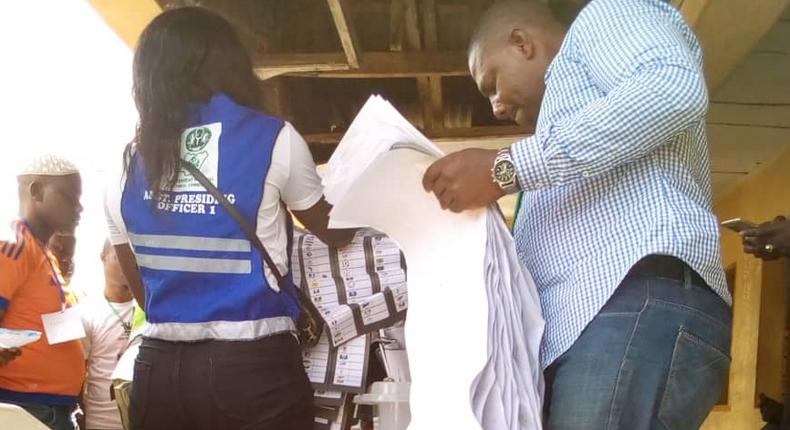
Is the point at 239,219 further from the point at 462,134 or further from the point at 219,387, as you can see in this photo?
the point at 462,134

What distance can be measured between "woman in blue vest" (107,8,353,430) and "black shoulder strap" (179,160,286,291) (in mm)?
11

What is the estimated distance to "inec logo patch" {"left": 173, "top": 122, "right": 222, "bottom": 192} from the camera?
174 cm

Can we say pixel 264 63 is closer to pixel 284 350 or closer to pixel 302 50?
pixel 302 50

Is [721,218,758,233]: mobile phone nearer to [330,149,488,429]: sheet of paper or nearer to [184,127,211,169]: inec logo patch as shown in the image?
[330,149,488,429]: sheet of paper

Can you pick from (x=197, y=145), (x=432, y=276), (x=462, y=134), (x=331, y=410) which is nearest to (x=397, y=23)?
(x=462, y=134)

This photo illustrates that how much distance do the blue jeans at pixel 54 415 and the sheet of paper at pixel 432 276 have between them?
2237 mm

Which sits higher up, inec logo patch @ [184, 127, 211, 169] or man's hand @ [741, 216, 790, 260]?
inec logo patch @ [184, 127, 211, 169]

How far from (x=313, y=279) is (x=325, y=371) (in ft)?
0.71

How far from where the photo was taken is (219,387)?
1.67 m

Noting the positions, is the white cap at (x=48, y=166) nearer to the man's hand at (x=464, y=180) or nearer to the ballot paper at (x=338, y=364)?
the ballot paper at (x=338, y=364)

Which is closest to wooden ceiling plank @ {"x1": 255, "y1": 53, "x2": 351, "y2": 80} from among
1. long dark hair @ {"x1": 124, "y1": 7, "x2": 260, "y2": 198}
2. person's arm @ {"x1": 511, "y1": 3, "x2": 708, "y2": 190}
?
long dark hair @ {"x1": 124, "y1": 7, "x2": 260, "y2": 198}

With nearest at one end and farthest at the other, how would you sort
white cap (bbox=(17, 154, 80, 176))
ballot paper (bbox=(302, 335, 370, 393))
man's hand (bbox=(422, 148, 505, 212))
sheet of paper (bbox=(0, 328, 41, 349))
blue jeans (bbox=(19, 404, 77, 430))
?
1. man's hand (bbox=(422, 148, 505, 212))
2. ballot paper (bbox=(302, 335, 370, 393))
3. sheet of paper (bbox=(0, 328, 41, 349))
4. blue jeans (bbox=(19, 404, 77, 430))
5. white cap (bbox=(17, 154, 80, 176))

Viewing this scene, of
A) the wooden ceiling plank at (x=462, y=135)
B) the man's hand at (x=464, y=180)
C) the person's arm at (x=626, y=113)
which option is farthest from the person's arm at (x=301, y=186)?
the wooden ceiling plank at (x=462, y=135)

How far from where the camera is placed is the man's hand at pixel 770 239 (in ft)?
9.09
